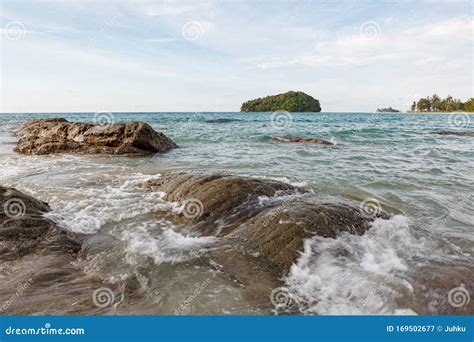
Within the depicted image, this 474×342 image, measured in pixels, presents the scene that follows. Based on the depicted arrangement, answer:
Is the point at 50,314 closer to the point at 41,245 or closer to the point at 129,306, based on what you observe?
the point at 129,306

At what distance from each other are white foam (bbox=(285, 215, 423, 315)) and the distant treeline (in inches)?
5358

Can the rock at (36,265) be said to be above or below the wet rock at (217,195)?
below

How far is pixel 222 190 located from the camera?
693 cm

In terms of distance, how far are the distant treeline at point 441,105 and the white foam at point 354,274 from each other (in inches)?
5358

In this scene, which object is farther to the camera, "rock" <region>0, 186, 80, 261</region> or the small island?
the small island

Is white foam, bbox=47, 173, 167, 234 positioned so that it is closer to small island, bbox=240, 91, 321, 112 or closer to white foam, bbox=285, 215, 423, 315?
white foam, bbox=285, 215, 423, 315

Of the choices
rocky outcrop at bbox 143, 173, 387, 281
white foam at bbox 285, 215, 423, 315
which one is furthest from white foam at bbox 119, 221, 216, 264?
white foam at bbox 285, 215, 423, 315

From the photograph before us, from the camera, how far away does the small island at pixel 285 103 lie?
5246 inches

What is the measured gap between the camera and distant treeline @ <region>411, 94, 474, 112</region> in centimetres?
11900

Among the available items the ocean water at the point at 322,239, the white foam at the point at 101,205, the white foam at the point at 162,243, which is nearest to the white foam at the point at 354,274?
the ocean water at the point at 322,239

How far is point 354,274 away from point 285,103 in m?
134

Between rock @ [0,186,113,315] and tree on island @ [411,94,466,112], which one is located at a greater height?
tree on island @ [411,94,466,112]

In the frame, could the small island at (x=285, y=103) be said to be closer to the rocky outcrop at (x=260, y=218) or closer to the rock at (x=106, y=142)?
the rock at (x=106, y=142)

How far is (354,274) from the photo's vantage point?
14.6ft
